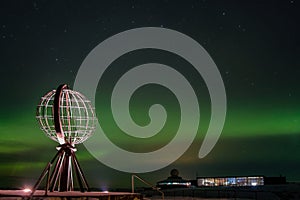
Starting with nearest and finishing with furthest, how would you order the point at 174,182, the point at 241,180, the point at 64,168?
the point at 64,168
the point at 241,180
the point at 174,182

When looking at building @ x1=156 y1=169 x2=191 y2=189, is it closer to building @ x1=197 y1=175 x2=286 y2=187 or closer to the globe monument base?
building @ x1=197 y1=175 x2=286 y2=187

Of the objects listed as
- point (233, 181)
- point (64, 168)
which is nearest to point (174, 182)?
point (233, 181)

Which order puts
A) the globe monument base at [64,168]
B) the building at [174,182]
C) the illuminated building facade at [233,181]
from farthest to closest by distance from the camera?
the illuminated building facade at [233,181] < the building at [174,182] < the globe monument base at [64,168]

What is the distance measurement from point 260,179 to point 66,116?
6556 centimetres

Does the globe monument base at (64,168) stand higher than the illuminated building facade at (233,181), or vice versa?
the illuminated building facade at (233,181)

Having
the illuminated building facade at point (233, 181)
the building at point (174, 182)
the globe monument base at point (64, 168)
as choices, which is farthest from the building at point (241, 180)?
the globe monument base at point (64, 168)

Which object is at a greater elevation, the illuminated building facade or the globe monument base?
the illuminated building facade

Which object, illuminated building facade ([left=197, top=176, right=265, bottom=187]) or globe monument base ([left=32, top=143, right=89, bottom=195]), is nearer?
globe monument base ([left=32, top=143, right=89, bottom=195])

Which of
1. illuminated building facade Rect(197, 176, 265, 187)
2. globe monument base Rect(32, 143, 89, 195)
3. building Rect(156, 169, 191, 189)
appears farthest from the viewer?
illuminated building facade Rect(197, 176, 265, 187)

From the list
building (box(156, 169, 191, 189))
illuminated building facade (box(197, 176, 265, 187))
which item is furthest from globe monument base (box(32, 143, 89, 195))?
illuminated building facade (box(197, 176, 265, 187))

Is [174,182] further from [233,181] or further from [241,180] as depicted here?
[241,180]

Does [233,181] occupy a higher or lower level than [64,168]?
higher

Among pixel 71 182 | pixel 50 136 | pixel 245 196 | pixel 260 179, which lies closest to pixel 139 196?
pixel 71 182

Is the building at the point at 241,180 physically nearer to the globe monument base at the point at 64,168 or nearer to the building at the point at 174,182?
the building at the point at 174,182
